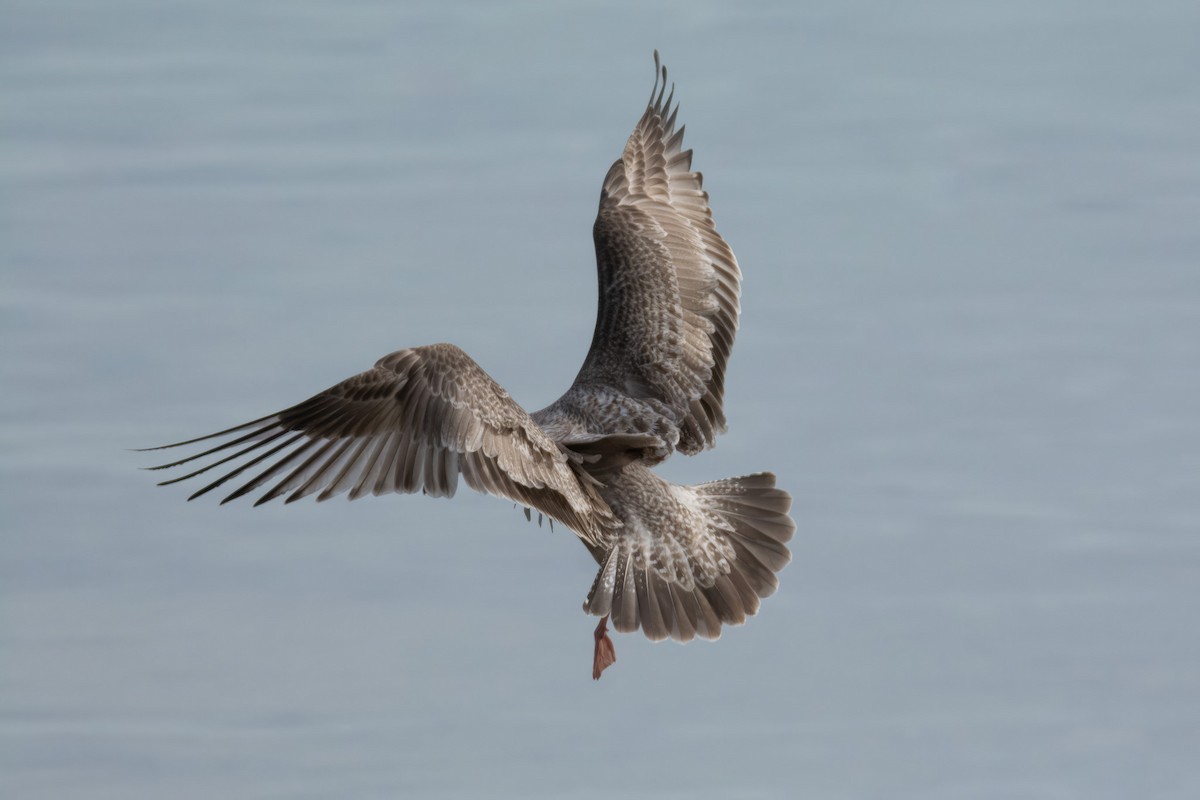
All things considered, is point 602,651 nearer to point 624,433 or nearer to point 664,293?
point 624,433

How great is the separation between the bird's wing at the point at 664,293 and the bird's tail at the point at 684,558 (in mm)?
774

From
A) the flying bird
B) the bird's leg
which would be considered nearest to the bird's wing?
the flying bird

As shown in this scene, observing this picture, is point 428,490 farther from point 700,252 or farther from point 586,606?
point 700,252

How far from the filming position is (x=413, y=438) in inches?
457

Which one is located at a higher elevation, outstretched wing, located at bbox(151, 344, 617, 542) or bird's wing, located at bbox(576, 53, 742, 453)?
bird's wing, located at bbox(576, 53, 742, 453)

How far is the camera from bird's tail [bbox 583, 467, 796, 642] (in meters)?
12.8

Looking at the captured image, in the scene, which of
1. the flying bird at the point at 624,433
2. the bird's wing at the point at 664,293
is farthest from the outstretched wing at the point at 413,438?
the bird's wing at the point at 664,293

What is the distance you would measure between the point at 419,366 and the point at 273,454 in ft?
3.33

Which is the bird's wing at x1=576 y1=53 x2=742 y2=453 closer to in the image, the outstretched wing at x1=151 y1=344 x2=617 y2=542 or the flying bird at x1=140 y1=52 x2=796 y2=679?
the flying bird at x1=140 y1=52 x2=796 y2=679

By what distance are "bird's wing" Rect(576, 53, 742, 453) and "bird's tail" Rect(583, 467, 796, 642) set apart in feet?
2.54

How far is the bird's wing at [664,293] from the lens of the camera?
557 inches

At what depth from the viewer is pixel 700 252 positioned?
15.2 meters

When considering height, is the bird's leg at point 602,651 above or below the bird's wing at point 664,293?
below

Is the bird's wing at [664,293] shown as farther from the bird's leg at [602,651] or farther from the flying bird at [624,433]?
the bird's leg at [602,651]
